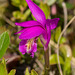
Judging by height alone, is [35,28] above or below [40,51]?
above

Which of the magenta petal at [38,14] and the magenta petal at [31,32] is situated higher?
the magenta petal at [38,14]

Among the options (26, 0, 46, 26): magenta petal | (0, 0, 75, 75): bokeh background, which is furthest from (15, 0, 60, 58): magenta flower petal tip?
(0, 0, 75, 75): bokeh background

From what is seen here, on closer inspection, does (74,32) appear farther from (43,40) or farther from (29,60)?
(43,40)

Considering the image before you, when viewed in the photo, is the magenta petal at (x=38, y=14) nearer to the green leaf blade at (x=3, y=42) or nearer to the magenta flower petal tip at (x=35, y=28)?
the magenta flower petal tip at (x=35, y=28)

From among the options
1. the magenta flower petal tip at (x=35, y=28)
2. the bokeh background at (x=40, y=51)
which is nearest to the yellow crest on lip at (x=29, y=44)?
the magenta flower petal tip at (x=35, y=28)

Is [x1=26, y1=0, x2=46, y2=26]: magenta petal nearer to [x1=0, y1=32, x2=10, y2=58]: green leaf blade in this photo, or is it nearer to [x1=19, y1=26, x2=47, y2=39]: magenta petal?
[x1=19, y1=26, x2=47, y2=39]: magenta petal

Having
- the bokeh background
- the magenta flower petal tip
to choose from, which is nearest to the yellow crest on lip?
the magenta flower petal tip

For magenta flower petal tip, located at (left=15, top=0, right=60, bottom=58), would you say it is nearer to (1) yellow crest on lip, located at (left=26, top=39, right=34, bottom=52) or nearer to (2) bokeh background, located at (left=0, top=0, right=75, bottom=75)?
(1) yellow crest on lip, located at (left=26, top=39, right=34, bottom=52)

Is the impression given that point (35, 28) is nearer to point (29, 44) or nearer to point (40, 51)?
point (29, 44)

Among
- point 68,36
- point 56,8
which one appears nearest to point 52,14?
point 56,8

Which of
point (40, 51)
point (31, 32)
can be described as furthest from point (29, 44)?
point (40, 51)

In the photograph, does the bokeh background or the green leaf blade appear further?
the bokeh background

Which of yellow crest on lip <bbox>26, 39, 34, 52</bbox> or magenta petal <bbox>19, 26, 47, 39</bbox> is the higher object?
magenta petal <bbox>19, 26, 47, 39</bbox>
